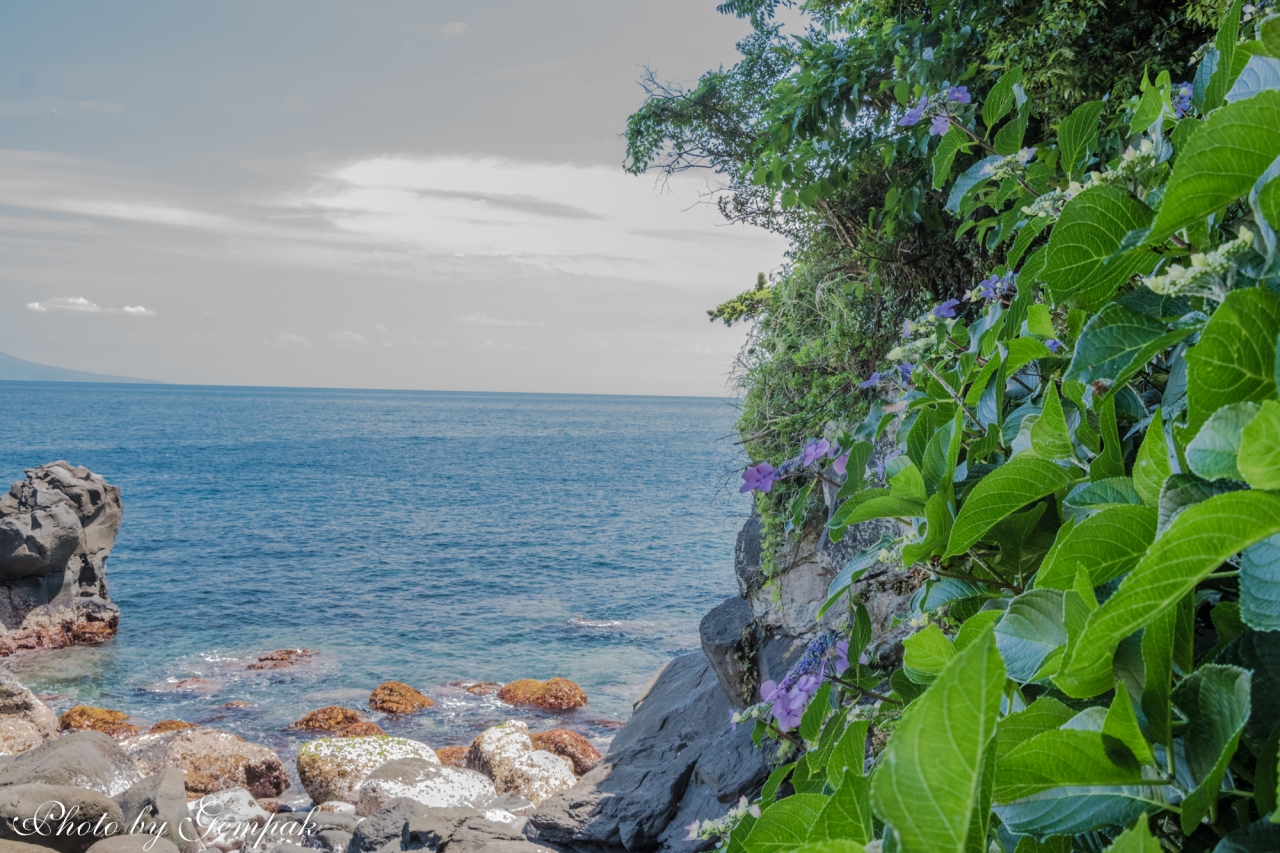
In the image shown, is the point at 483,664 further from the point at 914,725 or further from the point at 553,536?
the point at 914,725

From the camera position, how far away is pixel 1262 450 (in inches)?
14.7

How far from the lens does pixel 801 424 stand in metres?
5.00

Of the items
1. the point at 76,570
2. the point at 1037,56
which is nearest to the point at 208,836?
the point at 1037,56

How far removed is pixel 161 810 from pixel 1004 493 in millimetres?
9731

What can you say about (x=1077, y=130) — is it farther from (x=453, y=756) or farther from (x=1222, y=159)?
(x=453, y=756)

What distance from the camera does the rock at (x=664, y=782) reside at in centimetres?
509

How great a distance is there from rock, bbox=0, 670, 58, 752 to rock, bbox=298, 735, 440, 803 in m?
5.36

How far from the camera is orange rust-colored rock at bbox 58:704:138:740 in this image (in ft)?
44.4

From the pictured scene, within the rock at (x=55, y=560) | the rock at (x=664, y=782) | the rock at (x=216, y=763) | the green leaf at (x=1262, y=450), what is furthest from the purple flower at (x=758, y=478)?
the rock at (x=55, y=560)

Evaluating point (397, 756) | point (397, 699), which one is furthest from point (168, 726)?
point (397, 756)

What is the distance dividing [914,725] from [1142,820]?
0.12m

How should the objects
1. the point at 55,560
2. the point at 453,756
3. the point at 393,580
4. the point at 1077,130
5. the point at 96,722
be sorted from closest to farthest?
1. the point at 1077,130
2. the point at 453,756
3. the point at 96,722
4. the point at 55,560
5. the point at 393,580

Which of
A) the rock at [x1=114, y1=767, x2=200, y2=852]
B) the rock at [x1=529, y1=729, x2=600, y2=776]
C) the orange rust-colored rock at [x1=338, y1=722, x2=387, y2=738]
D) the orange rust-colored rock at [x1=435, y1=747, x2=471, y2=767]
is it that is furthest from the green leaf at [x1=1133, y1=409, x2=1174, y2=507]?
the orange rust-colored rock at [x1=338, y1=722, x2=387, y2=738]

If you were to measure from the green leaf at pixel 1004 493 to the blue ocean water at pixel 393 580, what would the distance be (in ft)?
15.6
